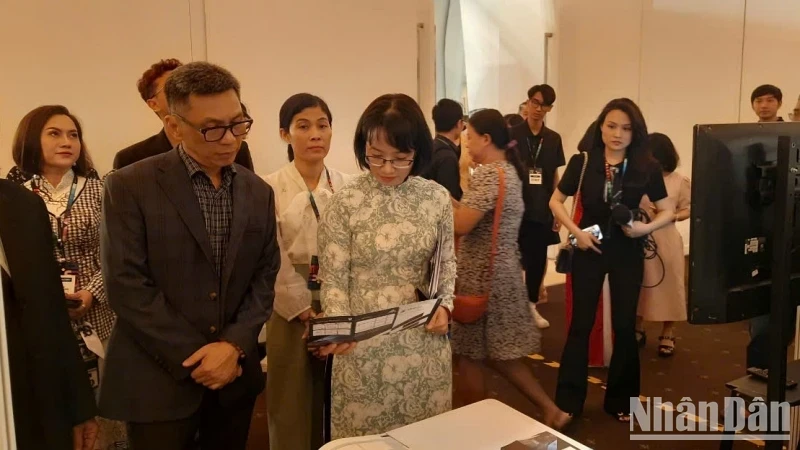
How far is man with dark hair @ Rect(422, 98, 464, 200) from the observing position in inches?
142

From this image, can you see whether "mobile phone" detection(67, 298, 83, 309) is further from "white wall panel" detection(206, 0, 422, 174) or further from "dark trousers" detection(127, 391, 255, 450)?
"white wall panel" detection(206, 0, 422, 174)

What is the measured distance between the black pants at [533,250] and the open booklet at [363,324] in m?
2.71

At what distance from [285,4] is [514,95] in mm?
3624

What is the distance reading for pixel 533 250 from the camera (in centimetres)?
435

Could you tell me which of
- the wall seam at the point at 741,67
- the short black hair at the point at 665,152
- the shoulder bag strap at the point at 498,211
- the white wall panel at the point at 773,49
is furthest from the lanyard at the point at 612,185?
the wall seam at the point at 741,67

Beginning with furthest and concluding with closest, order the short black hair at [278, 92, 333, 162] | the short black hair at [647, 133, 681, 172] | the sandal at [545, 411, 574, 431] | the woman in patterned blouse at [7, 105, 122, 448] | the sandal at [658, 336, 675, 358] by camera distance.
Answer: the sandal at [658, 336, 675, 358], the short black hair at [647, 133, 681, 172], the sandal at [545, 411, 574, 431], the woman in patterned blouse at [7, 105, 122, 448], the short black hair at [278, 92, 333, 162]

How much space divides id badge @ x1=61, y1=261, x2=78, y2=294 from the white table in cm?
144

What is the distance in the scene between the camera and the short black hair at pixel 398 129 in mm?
1799

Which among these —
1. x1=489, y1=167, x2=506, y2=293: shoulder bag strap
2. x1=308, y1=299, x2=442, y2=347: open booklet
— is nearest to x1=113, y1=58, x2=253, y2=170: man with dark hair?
x1=308, y1=299, x2=442, y2=347: open booklet

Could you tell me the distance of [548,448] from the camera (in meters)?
1.40

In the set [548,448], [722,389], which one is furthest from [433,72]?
[548,448]

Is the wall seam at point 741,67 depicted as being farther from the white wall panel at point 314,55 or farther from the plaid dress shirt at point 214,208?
the plaid dress shirt at point 214,208

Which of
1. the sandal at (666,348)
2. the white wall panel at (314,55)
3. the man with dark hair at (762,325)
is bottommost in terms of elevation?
the sandal at (666,348)

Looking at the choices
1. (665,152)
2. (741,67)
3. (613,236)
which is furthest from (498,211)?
(741,67)
